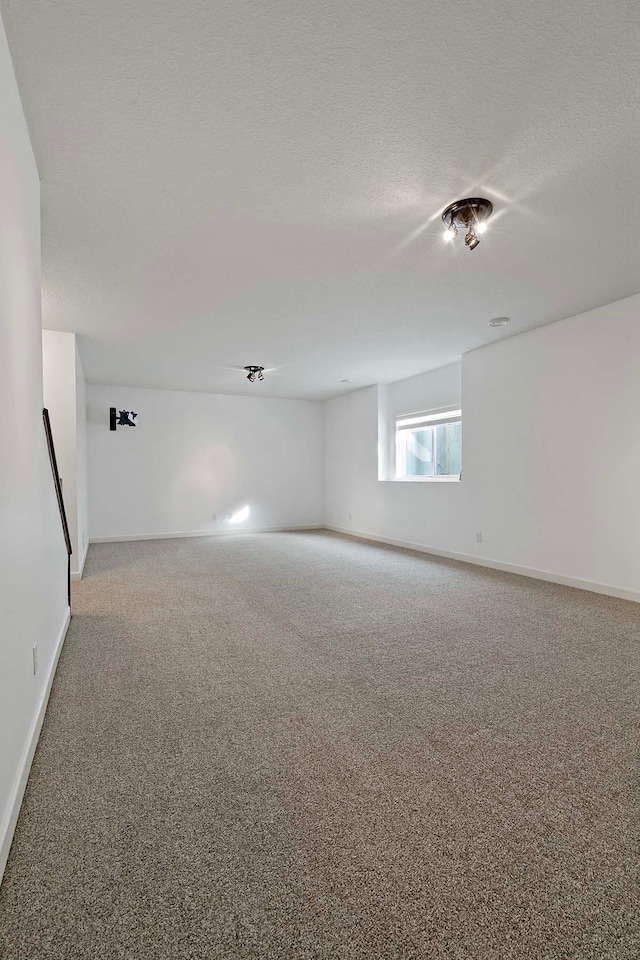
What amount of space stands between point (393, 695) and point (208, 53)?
8.92 feet

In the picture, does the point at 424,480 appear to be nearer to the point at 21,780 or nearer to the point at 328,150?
the point at 328,150

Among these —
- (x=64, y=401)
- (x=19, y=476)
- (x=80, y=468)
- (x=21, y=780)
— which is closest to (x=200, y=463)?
(x=80, y=468)

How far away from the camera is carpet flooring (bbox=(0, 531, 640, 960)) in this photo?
112 centimetres

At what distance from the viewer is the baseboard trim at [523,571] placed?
13.4ft

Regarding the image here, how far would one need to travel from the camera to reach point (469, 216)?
264 cm

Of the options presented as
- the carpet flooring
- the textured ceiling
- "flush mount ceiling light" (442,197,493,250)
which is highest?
the textured ceiling

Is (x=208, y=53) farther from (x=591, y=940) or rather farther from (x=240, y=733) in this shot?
(x=591, y=940)

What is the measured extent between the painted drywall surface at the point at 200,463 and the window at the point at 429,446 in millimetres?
2247

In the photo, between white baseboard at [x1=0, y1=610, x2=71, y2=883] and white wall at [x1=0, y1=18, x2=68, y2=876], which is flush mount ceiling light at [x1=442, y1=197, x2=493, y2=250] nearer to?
white wall at [x1=0, y1=18, x2=68, y2=876]

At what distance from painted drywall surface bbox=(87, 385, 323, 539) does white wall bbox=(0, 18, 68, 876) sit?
5.49 m

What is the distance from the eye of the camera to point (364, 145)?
2.15 meters

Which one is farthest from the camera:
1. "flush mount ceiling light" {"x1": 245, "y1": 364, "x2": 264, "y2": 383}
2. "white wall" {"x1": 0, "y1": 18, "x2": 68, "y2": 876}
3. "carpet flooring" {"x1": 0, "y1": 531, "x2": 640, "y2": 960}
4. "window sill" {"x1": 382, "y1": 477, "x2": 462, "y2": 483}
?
"flush mount ceiling light" {"x1": 245, "y1": 364, "x2": 264, "y2": 383}

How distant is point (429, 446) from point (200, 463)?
3938 mm

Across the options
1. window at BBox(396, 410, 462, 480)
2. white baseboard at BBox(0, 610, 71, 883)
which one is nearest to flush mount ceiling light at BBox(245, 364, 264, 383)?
window at BBox(396, 410, 462, 480)
